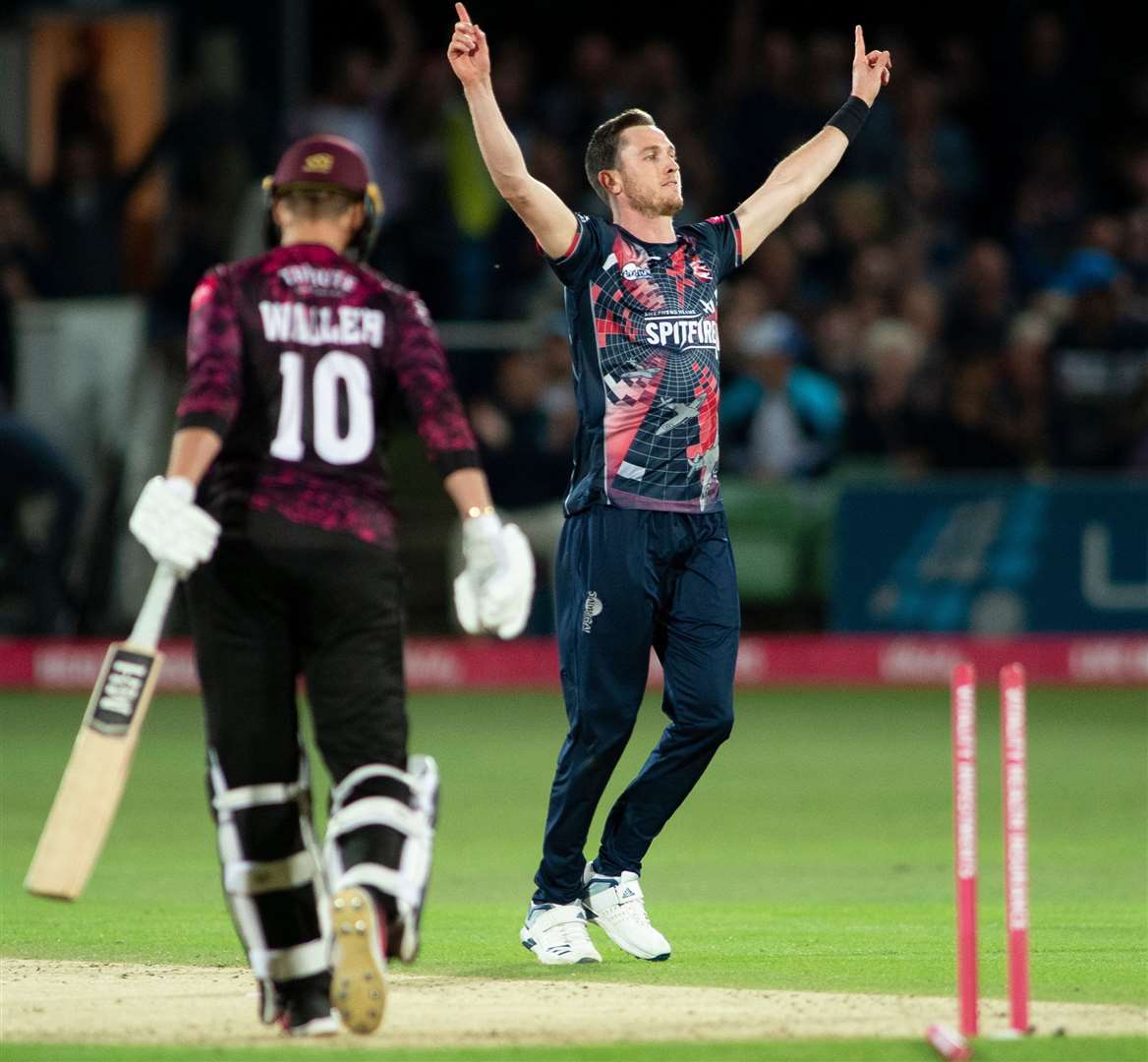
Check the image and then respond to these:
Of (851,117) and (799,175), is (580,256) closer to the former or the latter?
(799,175)

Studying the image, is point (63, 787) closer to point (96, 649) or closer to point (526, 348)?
point (96, 649)

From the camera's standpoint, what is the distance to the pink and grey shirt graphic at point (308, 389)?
5.31m

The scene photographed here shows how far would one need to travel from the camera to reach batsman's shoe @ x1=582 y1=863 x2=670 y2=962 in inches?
263

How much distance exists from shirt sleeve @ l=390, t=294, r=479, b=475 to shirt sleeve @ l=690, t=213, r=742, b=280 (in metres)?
1.59

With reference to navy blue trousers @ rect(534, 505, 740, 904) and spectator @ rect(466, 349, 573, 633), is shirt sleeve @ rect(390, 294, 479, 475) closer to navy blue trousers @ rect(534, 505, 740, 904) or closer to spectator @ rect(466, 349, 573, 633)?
navy blue trousers @ rect(534, 505, 740, 904)

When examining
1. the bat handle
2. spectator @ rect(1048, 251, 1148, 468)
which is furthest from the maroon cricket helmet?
spectator @ rect(1048, 251, 1148, 468)

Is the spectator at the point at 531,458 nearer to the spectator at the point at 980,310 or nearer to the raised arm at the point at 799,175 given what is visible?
the spectator at the point at 980,310

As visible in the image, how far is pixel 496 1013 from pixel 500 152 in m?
2.26

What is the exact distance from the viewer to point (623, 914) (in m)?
6.71

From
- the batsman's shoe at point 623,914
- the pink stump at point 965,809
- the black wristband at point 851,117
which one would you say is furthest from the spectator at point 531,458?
the pink stump at point 965,809

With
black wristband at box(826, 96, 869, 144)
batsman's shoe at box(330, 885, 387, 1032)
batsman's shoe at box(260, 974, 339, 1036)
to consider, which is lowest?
batsman's shoe at box(260, 974, 339, 1036)

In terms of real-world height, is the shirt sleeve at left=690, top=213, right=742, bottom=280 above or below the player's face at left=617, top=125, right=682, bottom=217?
below

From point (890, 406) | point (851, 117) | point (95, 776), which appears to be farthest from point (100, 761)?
point (890, 406)

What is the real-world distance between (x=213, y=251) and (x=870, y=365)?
4.43 metres
